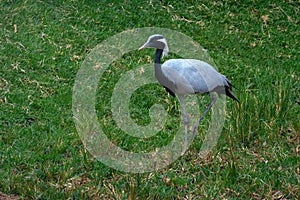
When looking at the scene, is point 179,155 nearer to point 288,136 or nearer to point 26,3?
point 288,136

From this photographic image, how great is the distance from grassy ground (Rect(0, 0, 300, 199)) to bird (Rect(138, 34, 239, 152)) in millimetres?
267

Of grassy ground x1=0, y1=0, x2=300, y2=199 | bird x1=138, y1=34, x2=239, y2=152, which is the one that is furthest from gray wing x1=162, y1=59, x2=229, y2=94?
grassy ground x1=0, y1=0, x2=300, y2=199

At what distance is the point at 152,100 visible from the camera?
23.5 ft

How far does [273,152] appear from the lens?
611 centimetres

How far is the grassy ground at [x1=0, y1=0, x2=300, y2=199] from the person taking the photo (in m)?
5.61

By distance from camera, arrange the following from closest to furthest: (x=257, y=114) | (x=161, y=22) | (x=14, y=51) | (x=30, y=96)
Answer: (x=257, y=114) < (x=30, y=96) < (x=14, y=51) < (x=161, y=22)

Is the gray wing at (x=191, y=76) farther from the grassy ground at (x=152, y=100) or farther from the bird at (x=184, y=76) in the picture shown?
the grassy ground at (x=152, y=100)

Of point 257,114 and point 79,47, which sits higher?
point 257,114

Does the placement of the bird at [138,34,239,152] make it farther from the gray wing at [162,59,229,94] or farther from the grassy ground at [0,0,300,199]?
the grassy ground at [0,0,300,199]

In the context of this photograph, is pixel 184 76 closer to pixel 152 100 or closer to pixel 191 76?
pixel 191 76

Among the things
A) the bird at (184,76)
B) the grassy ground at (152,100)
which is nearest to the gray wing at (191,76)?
the bird at (184,76)

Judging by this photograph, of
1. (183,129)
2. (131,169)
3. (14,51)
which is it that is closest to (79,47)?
(14,51)

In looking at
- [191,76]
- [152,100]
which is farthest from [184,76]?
[152,100]

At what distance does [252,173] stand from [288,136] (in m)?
0.79
